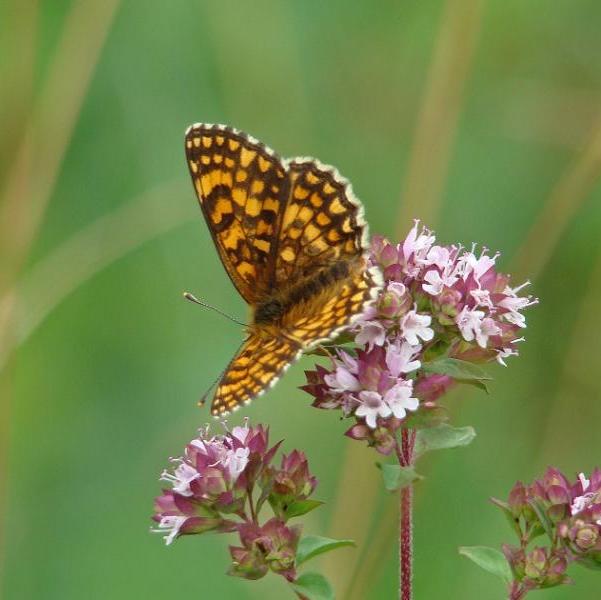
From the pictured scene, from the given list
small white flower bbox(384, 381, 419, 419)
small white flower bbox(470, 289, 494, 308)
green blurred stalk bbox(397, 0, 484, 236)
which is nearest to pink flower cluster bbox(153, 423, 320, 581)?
small white flower bbox(384, 381, 419, 419)

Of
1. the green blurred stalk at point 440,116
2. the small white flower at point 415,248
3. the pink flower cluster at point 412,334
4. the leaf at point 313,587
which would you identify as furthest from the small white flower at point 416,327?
the green blurred stalk at point 440,116

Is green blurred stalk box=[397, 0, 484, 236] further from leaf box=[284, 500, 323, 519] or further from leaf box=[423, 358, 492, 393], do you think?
leaf box=[284, 500, 323, 519]

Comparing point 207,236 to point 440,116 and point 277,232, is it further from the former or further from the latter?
point 277,232

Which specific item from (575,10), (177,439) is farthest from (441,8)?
(177,439)

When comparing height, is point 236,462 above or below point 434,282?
below

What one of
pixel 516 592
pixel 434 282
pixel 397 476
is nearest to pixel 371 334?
pixel 434 282

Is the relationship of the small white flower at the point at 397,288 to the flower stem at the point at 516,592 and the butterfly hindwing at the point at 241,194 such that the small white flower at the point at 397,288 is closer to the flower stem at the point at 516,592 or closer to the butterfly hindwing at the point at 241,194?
the butterfly hindwing at the point at 241,194
